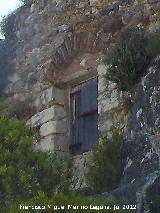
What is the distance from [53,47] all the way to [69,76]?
1.77 feet

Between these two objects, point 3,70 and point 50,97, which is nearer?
point 50,97

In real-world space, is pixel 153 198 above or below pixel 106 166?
below

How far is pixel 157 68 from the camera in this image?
6.13m

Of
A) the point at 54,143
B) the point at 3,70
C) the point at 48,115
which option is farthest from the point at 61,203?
the point at 3,70

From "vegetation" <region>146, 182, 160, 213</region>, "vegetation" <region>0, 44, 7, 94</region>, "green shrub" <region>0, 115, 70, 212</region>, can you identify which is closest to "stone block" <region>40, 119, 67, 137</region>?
"vegetation" <region>0, 44, 7, 94</region>

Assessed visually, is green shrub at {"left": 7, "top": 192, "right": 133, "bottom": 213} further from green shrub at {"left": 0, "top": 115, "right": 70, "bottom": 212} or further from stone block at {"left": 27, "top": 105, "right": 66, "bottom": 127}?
stone block at {"left": 27, "top": 105, "right": 66, "bottom": 127}

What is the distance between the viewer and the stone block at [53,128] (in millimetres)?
7766

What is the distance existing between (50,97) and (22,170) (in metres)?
3.54

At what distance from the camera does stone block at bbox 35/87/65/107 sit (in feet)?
26.4

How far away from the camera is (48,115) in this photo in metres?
7.92

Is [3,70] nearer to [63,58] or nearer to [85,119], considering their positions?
[63,58]

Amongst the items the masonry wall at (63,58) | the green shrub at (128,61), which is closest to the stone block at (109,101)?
the masonry wall at (63,58)

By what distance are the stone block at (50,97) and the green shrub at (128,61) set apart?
1.62 meters

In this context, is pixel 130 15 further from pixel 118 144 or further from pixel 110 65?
pixel 118 144
